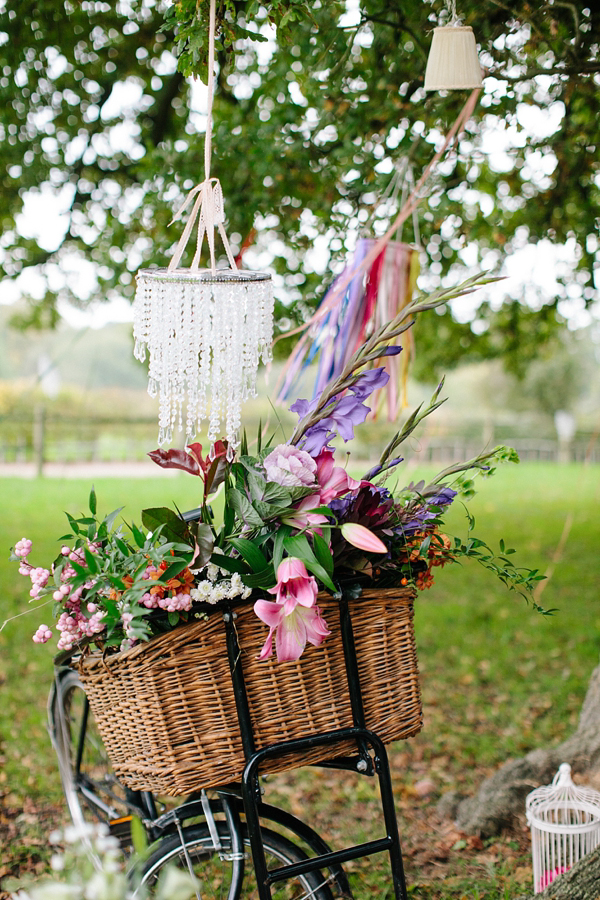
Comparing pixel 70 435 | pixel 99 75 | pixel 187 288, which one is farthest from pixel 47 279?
pixel 70 435

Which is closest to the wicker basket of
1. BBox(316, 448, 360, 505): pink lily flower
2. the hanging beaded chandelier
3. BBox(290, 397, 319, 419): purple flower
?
BBox(316, 448, 360, 505): pink lily flower

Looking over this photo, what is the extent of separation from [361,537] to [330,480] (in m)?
0.12

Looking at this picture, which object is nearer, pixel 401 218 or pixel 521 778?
pixel 401 218

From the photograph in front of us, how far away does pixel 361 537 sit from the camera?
133 centimetres

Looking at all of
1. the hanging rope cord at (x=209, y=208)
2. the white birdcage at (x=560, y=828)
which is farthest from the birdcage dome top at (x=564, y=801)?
the hanging rope cord at (x=209, y=208)

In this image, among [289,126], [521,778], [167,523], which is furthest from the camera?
[289,126]

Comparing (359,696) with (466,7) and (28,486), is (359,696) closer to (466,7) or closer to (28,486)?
(466,7)

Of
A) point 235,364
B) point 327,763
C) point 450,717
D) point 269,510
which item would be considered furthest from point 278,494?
point 450,717

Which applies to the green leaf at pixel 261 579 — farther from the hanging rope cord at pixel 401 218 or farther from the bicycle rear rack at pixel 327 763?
the hanging rope cord at pixel 401 218

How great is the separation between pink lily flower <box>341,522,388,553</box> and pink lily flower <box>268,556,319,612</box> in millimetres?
96

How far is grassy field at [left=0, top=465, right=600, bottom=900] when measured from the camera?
2639mm

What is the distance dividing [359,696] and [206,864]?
Result: 2.14ft

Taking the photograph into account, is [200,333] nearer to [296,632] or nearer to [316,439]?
[316,439]

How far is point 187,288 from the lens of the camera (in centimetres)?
170
